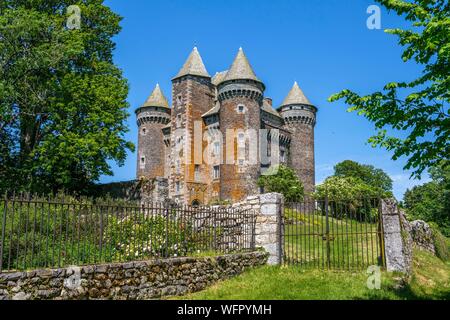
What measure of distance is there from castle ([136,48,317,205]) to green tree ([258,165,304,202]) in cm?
157

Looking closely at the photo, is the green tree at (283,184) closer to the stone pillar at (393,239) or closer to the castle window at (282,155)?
the castle window at (282,155)

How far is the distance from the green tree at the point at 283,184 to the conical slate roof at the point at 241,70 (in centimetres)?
963

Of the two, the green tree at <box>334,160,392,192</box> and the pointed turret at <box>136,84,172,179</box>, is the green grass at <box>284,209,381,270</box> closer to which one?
the pointed turret at <box>136,84,172,179</box>

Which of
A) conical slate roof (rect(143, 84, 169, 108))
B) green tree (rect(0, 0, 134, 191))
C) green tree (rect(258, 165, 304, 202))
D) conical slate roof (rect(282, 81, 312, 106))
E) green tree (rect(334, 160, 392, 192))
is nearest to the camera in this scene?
green tree (rect(0, 0, 134, 191))

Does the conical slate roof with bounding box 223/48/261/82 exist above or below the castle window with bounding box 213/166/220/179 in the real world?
above

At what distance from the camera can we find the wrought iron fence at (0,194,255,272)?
8.93 metres

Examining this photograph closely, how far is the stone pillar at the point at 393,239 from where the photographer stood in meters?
10.3

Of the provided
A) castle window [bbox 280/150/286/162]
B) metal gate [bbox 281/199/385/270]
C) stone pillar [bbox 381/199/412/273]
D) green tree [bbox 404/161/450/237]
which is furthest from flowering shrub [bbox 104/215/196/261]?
castle window [bbox 280/150/286/162]

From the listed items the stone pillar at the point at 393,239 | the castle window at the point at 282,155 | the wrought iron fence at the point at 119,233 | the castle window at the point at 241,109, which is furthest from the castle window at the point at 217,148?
the stone pillar at the point at 393,239

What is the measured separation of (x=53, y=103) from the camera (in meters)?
24.4

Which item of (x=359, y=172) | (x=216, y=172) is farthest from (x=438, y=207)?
(x=216, y=172)
